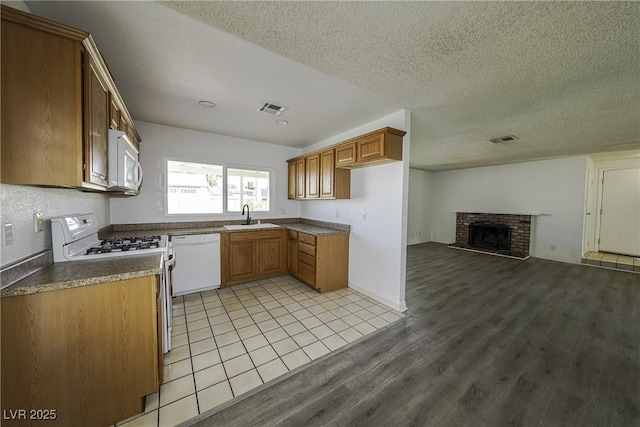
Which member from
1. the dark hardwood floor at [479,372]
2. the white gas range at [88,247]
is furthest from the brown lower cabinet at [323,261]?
the white gas range at [88,247]

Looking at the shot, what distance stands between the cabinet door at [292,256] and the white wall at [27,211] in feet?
8.78

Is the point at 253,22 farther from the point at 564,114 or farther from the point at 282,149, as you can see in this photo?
the point at 564,114

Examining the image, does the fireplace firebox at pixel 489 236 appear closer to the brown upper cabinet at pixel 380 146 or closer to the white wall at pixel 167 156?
the brown upper cabinet at pixel 380 146

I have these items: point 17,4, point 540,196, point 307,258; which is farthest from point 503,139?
point 17,4

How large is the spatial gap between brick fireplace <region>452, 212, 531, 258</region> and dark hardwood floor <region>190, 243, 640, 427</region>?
8.73 feet

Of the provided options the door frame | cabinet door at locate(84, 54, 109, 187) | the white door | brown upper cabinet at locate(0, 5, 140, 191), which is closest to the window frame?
cabinet door at locate(84, 54, 109, 187)

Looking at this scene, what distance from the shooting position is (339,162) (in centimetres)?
339

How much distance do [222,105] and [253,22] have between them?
1.51 m

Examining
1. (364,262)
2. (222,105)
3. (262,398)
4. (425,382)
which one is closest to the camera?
(262,398)

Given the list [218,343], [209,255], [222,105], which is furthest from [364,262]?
[222,105]

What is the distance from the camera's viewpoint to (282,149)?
471cm

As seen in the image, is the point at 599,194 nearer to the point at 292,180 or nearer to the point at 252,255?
the point at 292,180

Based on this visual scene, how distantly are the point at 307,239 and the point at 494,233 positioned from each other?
569 centimetres

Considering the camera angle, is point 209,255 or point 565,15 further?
point 209,255
